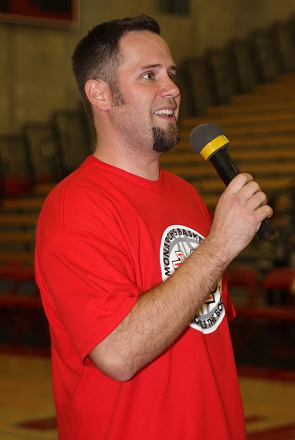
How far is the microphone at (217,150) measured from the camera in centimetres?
169

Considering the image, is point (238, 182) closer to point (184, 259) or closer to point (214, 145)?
point (214, 145)

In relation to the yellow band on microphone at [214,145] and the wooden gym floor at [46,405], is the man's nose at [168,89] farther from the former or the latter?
the wooden gym floor at [46,405]

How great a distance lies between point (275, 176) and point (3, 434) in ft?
23.7

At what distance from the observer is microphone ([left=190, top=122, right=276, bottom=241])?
1688 millimetres

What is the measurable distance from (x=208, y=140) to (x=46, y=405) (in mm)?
4027

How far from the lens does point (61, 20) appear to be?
12539mm

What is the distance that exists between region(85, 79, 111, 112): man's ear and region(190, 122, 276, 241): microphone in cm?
25

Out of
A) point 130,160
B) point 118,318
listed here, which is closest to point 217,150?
point 130,160

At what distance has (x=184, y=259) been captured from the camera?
1791mm

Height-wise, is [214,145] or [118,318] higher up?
[214,145]

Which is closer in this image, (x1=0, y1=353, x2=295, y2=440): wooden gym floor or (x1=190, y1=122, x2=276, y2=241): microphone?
(x1=190, y1=122, x2=276, y2=241): microphone

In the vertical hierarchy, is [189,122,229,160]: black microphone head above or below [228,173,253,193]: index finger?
above

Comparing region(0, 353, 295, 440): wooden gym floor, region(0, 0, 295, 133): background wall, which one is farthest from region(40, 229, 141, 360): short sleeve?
region(0, 0, 295, 133): background wall

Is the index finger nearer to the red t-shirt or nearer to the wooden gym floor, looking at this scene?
the red t-shirt
